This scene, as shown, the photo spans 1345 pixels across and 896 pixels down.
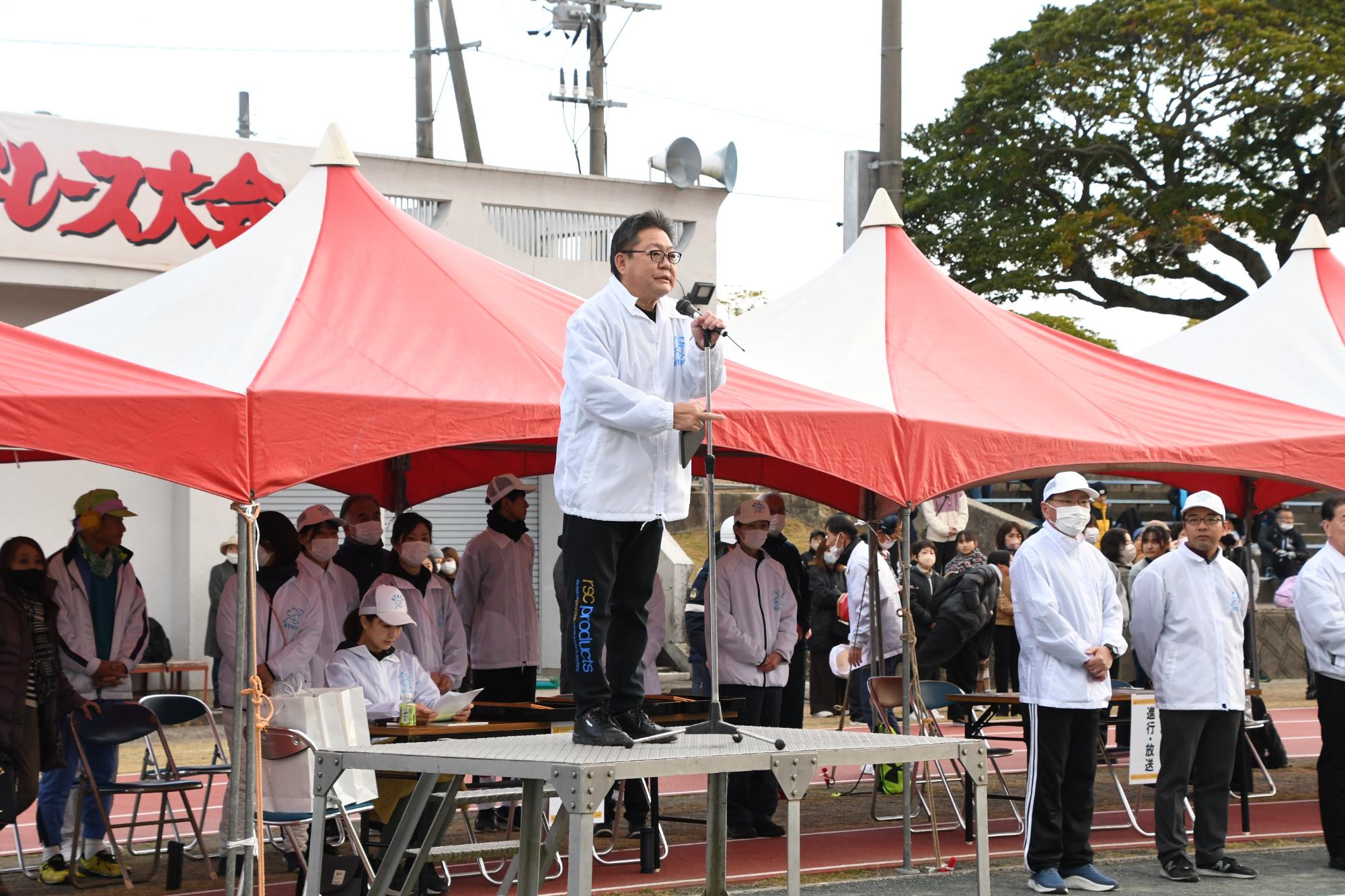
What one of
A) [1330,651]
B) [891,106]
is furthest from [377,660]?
[891,106]

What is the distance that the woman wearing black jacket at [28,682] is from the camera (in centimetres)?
782

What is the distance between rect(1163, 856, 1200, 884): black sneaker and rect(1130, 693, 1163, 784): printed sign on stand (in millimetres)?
458

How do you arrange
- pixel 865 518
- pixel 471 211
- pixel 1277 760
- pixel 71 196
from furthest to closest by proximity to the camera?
pixel 471 211
pixel 71 196
pixel 1277 760
pixel 865 518

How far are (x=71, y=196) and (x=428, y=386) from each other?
10.0 meters

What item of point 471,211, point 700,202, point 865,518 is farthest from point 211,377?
point 700,202

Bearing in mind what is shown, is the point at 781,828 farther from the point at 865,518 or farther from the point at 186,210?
the point at 186,210

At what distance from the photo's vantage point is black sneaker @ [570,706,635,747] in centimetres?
514

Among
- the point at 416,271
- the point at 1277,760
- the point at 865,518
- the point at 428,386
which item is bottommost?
the point at 1277,760

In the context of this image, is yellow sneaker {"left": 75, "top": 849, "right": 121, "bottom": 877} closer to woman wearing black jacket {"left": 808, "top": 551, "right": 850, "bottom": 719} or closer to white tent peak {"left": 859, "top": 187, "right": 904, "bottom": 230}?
white tent peak {"left": 859, "top": 187, "right": 904, "bottom": 230}

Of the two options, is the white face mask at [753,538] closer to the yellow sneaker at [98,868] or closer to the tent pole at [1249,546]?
the yellow sneaker at [98,868]

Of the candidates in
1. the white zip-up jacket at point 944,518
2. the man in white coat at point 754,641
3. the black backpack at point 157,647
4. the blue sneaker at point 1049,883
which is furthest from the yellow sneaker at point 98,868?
the white zip-up jacket at point 944,518

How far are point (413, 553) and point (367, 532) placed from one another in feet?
1.82

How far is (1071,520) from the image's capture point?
27.2ft

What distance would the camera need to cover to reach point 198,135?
55.2 ft
